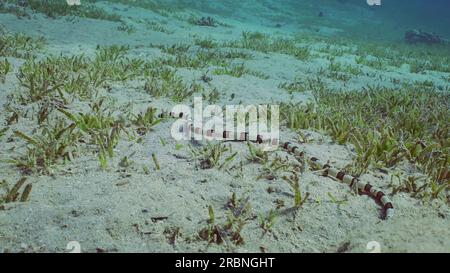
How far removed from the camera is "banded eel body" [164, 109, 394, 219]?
3.87m

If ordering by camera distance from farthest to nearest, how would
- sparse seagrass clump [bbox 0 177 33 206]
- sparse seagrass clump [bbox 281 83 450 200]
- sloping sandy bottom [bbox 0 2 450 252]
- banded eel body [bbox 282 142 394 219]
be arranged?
sparse seagrass clump [bbox 281 83 450 200] → banded eel body [bbox 282 142 394 219] → sparse seagrass clump [bbox 0 177 33 206] → sloping sandy bottom [bbox 0 2 450 252]

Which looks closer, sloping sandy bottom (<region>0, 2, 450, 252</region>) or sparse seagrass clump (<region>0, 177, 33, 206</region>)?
sloping sandy bottom (<region>0, 2, 450, 252</region>)

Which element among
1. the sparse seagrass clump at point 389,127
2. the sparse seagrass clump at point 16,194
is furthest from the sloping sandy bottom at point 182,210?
the sparse seagrass clump at point 389,127

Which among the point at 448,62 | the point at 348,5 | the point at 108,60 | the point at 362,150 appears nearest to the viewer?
the point at 362,150

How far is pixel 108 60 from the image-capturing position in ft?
29.1

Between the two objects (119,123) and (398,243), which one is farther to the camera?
(119,123)

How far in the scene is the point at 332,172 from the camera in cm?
441

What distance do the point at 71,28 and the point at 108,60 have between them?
4.34 metres

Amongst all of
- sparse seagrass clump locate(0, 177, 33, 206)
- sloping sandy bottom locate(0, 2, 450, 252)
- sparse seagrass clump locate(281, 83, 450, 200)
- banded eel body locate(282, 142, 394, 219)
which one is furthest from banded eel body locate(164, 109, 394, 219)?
sparse seagrass clump locate(0, 177, 33, 206)

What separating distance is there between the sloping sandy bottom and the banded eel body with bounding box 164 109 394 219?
0.11m

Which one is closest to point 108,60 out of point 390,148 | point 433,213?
point 390,148

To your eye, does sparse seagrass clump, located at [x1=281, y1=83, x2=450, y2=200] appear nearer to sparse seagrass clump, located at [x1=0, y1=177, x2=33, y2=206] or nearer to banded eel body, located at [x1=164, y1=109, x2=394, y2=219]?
banded eel body, located at [x1=164, y1=109, x2=394, y2=219]

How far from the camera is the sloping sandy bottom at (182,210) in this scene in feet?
10.4
